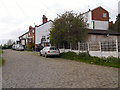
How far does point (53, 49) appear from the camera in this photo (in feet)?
56.7

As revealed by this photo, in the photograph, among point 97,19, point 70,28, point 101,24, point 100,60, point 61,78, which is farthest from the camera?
point 101,24

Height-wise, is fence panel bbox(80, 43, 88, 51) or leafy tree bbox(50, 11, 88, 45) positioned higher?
leafy tree bbox(50, 11, 88, 45)

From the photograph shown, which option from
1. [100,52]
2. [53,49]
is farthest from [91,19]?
[100,52]

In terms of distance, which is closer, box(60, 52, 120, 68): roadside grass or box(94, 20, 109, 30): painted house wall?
box(60, 52, 120, 68): roadside grass

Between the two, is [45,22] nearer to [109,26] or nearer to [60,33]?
[109,26]

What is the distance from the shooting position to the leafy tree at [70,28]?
15688 mm

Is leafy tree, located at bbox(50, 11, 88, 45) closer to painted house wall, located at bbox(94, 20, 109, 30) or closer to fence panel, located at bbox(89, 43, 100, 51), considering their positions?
fence panel, located at bbox(89, 43, 100, 51)

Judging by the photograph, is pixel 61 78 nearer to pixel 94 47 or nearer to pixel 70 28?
pixel 94 47

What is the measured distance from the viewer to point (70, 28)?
625 inches

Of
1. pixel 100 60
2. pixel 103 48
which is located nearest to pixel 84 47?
pixel 103 48

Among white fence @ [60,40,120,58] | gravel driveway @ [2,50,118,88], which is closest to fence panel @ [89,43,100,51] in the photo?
white fence @ [60,40,120,58]

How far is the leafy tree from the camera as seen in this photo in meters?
15.7

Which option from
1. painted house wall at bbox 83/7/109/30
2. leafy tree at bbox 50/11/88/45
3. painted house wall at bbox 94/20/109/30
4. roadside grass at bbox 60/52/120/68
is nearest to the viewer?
roadside grass at bbox 60/52/120/68

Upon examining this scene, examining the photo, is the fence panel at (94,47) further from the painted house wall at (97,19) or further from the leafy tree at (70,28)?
the painted house wall at (97,19)
